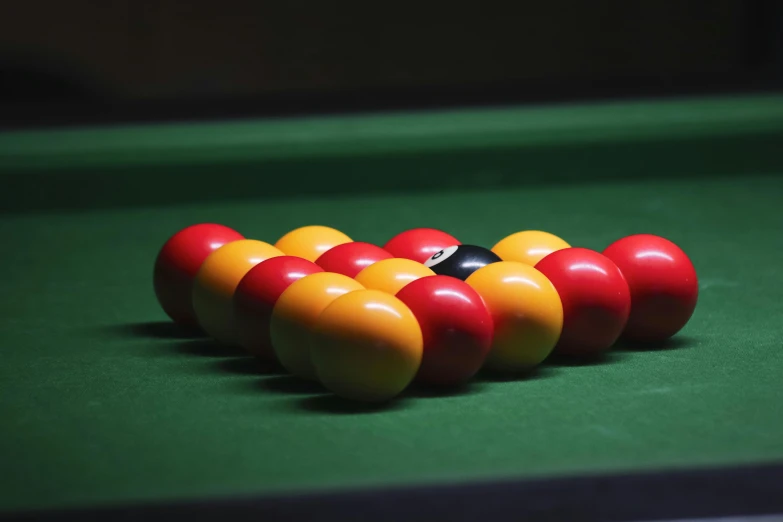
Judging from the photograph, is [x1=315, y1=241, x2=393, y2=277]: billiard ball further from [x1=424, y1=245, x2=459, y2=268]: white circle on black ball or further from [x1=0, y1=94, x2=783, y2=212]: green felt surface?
[x1=0, y1=94, x2=783, y2=212]: green felt surface

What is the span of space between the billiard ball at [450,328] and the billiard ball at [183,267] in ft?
3.01

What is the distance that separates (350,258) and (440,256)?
0.84 feet

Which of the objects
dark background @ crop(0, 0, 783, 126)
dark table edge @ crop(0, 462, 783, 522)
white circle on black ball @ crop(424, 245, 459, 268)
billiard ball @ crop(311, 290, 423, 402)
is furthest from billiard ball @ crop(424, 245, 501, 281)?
dark background @ crop(0, 0, 783, 126)

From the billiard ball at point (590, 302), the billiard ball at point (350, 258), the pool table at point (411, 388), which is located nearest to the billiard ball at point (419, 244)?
the billiard ball at point (350, 258)

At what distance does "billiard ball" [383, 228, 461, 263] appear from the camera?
345 cm

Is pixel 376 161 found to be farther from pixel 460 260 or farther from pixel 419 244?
pixel 460 260

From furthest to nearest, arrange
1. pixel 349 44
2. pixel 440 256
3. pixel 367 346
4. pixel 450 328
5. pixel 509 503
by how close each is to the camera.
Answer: pixel 349 44 → pixel 440 256 → pixel 450 328 → pixel 367 346 → pixel 509 503

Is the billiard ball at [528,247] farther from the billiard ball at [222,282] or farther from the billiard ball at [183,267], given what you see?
the billiard ball at [183,267]

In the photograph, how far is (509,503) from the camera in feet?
6.70

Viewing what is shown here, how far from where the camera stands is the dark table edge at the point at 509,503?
2.01 meters

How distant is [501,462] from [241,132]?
4668 millimetres

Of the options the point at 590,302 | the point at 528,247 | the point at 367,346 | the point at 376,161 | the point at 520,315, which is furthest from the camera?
the point at 376,161

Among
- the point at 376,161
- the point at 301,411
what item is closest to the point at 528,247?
the point at 301,411

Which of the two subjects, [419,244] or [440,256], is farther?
[419,244]
